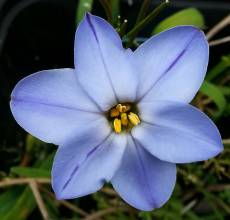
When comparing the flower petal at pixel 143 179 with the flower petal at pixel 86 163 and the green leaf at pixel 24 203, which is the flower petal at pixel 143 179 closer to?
the flower petal at pixel 86 163

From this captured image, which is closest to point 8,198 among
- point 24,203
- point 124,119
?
point 24,203

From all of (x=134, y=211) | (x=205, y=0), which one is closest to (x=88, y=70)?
(x=134, y=211)

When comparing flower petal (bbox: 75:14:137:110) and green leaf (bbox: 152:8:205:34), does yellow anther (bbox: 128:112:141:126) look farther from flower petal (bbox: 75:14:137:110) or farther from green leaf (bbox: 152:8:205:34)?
green leaf (bbox: 152:8:205:34)

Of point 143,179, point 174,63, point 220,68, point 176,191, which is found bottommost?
point 176,191

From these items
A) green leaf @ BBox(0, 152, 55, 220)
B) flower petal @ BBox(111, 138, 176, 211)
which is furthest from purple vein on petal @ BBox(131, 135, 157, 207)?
green leaf @ BBox(0, 152, 55, 220)

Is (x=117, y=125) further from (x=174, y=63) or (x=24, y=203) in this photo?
(x=24, y=203)

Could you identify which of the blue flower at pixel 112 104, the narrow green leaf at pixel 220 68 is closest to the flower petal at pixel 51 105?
the blue flower at pixel 112 104
